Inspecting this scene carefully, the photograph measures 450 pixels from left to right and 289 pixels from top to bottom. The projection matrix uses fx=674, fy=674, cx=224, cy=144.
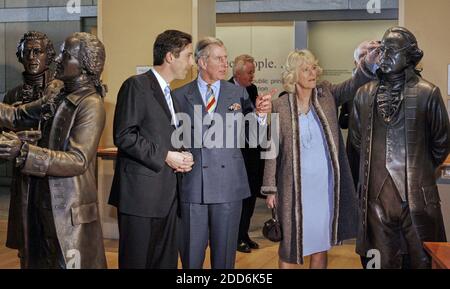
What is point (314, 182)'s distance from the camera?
4.25 meters

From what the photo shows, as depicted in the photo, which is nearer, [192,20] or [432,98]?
[432,98]

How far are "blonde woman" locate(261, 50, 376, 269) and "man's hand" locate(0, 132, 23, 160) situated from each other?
1869 mm

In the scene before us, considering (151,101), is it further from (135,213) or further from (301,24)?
(301,24)

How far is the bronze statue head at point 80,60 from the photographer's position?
9.89 feet

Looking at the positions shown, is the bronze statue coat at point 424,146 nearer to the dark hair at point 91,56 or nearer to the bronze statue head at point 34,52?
the dark hair at point 91,56

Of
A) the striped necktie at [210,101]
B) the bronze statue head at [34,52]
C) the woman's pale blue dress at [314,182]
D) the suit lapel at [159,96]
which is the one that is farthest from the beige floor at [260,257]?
the suit lapel at [159,96]

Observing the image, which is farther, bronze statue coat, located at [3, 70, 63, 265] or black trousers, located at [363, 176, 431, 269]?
bronze statue coat, located at [3, 70, 63, 265]

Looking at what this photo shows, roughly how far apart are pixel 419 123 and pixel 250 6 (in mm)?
6041

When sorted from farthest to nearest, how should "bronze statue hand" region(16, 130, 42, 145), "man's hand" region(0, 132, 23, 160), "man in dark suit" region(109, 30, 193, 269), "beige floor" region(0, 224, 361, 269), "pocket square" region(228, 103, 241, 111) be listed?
"beige floor" region(0, 224, 361, 269)
"pocket square" region(228, 103, 241, 111)
"man in dark suit" region(109, 30, 193, 269)
"bronze statue hand" region(16, 130, 42, 145)
"man's hand" region(0, 132, 23, 160)

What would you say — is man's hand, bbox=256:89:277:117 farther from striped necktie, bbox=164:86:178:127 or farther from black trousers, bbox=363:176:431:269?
black trousers, bbox=363:176:431:269

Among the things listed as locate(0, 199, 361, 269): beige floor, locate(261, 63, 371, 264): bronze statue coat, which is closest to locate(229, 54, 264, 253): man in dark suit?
locate(0, 199, 361, 269): beige floor

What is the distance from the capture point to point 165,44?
3742 millimetres

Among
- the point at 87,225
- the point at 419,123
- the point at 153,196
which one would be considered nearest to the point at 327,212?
the point at 419,123

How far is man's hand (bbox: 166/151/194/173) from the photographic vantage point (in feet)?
11.8
